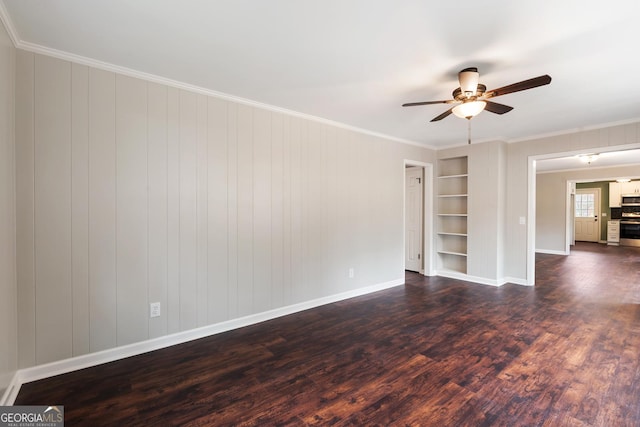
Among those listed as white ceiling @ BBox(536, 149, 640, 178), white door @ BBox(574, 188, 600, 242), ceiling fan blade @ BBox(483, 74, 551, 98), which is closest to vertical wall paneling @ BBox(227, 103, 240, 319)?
ceiling fan blade @ BBox(483, 74, 551, 98)

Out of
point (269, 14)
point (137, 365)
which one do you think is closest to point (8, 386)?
point (137, 365)

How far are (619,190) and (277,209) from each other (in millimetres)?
13134

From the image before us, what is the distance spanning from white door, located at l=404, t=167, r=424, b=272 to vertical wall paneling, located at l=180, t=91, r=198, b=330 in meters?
4.21

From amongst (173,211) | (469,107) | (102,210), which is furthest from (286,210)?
(469,107)

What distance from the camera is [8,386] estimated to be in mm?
1916

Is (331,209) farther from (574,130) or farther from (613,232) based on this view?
(613,232)

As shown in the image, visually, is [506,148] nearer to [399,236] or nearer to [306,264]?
[399,236]

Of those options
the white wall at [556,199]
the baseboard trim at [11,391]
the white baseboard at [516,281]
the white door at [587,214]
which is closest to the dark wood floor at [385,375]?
the baseboard trim at [11,391]

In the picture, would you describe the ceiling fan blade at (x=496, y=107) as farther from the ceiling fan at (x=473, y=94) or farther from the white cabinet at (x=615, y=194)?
the white cabinet at (x=615, y=194)

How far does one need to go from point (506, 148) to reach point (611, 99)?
1.96 m

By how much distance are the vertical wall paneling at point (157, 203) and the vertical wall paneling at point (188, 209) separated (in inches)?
5.7

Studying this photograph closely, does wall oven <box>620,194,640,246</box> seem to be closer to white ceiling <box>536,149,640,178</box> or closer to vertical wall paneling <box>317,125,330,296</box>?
white ceiling <box>536,149,640,178</box>

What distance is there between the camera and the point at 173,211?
2.79 m

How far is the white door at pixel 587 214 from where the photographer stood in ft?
35.8
